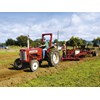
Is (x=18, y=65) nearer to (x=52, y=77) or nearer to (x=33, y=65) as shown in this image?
(x=33, y=65)

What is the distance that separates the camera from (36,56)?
11258 mm

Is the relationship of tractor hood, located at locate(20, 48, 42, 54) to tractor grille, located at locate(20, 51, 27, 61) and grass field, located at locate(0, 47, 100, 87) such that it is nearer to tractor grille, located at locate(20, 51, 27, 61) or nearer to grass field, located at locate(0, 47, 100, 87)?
tractor grille, located at locate(20, 51, 27, 61)

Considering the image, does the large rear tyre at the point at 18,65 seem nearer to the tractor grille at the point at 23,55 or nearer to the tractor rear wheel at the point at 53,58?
the tractor grille at the point at 23,55

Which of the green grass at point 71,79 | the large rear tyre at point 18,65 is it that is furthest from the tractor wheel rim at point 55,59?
the large rear tyre at point 18,65

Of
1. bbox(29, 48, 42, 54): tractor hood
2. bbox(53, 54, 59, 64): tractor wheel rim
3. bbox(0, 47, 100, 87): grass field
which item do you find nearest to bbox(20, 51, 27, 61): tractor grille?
bbox(29, 48, 42, 54): tractor hood

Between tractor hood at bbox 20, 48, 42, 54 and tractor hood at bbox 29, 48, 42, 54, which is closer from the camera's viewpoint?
tractor hood at bbox 20, 48, 42, 54

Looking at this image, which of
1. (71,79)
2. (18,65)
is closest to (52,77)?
(71,79)

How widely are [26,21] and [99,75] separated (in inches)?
137

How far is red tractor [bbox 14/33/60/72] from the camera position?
35.6 ft

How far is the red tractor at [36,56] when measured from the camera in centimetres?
1084
